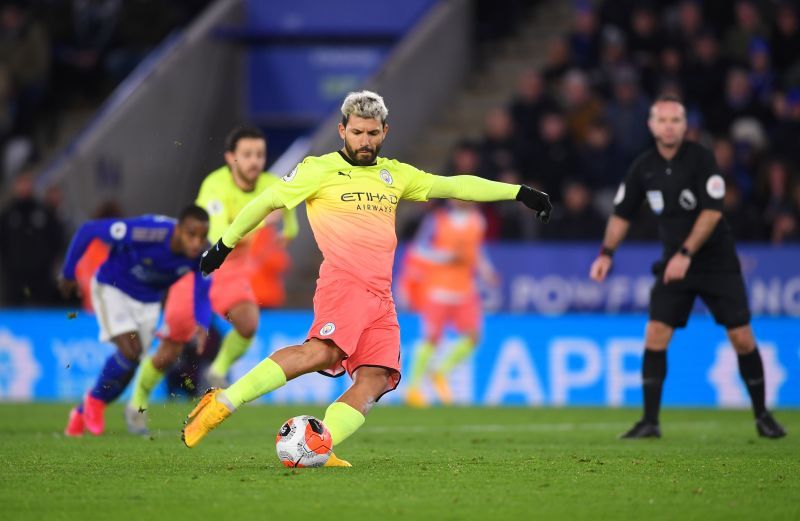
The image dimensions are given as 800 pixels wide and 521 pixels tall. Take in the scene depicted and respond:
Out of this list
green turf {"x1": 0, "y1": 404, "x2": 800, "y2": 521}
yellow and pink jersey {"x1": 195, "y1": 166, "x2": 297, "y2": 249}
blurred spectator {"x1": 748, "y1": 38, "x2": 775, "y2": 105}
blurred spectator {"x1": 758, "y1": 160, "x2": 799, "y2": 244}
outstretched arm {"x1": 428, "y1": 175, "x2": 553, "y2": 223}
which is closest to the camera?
green turf {"x1": 0, "y1": 404, "x2": 800, "y2": 521}

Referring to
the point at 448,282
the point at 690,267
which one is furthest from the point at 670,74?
the point at 690,267

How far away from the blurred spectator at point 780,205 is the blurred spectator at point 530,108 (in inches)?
131

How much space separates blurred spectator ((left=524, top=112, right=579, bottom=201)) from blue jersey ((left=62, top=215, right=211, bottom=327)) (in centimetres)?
851

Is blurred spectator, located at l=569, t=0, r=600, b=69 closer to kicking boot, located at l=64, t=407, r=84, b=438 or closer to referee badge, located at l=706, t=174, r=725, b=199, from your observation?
referee badge, located at l=706, t=174, r=725, b=199

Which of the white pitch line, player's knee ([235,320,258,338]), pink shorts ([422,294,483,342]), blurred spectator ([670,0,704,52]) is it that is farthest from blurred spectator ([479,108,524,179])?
player's knee ([235,320,258,338])

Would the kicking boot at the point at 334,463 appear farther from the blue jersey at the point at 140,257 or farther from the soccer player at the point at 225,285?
the soccer player at the point at 225,285

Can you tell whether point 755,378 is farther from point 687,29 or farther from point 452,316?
point 687,29

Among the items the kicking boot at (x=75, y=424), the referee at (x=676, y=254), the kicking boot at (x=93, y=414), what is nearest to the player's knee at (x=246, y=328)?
the kicking boot at (x=93, y=414)

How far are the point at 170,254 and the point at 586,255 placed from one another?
25.1 ft

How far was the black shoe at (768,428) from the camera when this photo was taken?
1088 centimetres

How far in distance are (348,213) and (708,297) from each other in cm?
382

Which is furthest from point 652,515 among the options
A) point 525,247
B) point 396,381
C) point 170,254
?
point 525,247

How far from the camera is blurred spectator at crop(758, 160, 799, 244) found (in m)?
17.2

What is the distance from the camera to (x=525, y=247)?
17.9 metres
